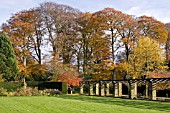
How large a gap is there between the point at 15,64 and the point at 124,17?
15.4 metres

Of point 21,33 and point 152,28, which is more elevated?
point 152,28

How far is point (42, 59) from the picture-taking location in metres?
Result: 41.6

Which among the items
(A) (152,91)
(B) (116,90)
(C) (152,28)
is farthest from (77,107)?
(C) (152,28)

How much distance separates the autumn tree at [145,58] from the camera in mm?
33844

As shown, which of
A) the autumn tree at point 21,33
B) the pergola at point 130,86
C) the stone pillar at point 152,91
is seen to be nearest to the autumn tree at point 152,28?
the pergola at point 130,86

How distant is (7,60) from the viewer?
3950cm

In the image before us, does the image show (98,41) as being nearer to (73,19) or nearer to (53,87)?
(73,19)

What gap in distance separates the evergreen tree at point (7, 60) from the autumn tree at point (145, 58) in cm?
1521

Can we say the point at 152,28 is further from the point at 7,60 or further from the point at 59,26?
the point at 7,60

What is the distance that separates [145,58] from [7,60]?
18265 millimetres

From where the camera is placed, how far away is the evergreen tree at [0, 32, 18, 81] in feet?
127

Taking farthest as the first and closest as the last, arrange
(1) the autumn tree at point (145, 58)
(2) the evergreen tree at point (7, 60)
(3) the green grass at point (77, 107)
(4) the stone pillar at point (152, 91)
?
(2) the evergreen tree at point (7, 60)
(1) the autumn tree at point (145, 58)
(4) the stone pillar at point (152, 91)
(3) the green grass at point (77, 107)

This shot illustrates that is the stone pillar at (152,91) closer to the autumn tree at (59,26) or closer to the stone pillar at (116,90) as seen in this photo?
the stone pillar at (116,90)

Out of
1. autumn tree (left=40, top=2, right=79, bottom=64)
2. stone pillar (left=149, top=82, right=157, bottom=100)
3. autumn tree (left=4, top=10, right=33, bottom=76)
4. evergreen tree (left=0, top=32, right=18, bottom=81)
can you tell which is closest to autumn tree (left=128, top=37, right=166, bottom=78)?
stone pillar (left=149, top=82, right=157, bottom=100)
